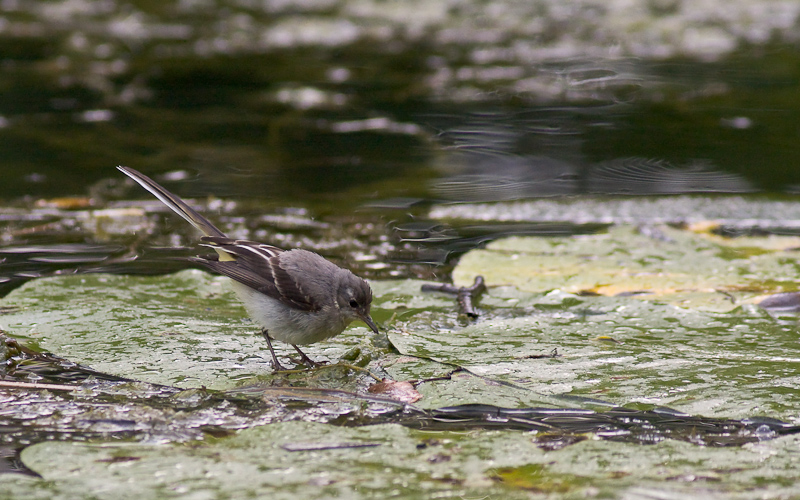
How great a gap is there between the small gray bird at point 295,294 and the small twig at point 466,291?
646mm

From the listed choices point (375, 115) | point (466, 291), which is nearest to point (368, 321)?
point (466, 291)

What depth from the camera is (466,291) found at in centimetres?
470

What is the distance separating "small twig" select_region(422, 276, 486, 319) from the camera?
4.52 meters

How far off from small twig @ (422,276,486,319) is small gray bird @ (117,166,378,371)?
25.4 inches

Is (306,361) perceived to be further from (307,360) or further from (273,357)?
(273,357)

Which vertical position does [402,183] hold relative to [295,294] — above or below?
above

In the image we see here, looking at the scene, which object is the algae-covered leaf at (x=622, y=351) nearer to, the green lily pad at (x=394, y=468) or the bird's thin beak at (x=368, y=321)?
the bird's thin beak at (x=368, y=321)

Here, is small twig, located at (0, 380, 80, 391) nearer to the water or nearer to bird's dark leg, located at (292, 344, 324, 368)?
the water

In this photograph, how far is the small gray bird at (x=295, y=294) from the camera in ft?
13.0

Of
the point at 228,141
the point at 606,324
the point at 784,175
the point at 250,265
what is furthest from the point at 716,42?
the point at 250,265

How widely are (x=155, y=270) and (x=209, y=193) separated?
5.68ft

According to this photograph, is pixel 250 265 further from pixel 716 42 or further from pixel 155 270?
pixel 716 42

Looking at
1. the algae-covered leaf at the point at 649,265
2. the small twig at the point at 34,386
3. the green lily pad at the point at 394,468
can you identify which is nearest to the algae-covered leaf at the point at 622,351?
the algae-covered leaf at the point at 649,265

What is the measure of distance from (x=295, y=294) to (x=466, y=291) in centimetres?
106
